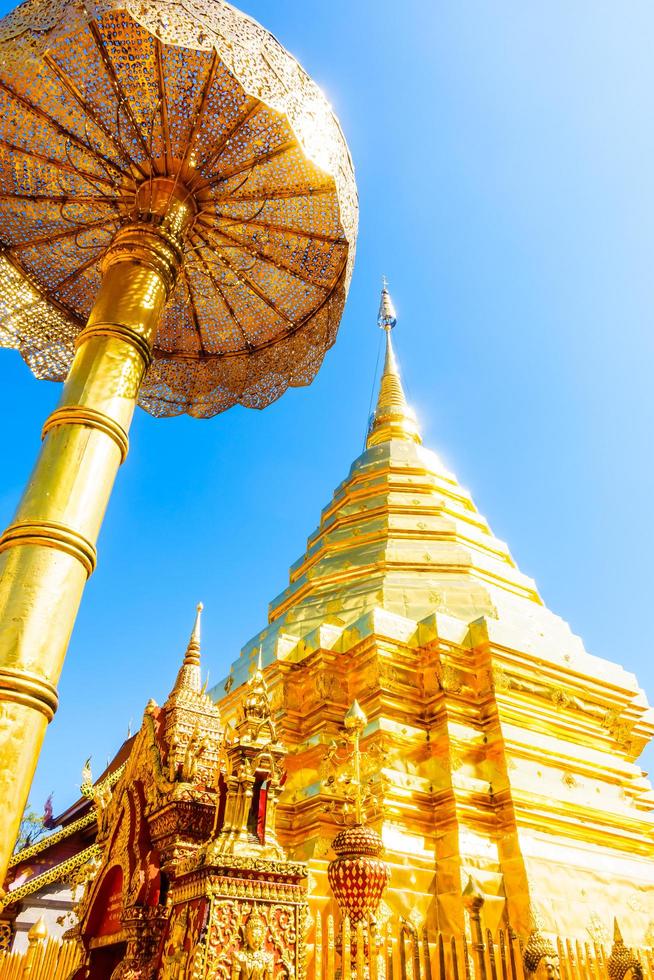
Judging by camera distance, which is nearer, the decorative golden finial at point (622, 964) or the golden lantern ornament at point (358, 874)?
the golden lantern ornament at point (358, 874)

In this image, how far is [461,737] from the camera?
27.4ft

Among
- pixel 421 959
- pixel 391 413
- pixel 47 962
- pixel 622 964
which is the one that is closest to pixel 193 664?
pixel 47 962

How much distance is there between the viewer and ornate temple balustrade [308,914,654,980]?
12.4 feet

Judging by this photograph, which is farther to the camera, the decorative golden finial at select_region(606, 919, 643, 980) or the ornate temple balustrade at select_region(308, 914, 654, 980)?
the decorative golden finial at select_region(606, 919, 643, 980)

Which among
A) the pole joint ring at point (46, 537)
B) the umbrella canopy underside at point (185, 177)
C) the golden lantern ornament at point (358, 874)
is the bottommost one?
the golden lantern ornament at point (358, 874)

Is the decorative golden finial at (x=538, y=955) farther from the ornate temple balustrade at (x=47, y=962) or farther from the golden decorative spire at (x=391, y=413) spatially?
the golden decorative spire at (x=391, y=413)

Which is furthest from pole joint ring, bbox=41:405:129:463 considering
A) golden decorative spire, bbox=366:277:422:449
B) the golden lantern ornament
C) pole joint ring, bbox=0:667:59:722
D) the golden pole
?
golden decorative spire, bbox=366:277:422:449

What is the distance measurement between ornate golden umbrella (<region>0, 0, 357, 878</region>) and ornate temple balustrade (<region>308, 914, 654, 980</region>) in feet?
8.41

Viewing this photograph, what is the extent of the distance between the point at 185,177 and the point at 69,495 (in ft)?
7.21

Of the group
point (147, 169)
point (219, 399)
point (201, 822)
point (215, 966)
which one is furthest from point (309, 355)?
point (215, 966)

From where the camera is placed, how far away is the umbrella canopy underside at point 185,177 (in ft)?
11.7

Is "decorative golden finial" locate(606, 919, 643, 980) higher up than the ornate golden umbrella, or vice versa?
the ornate golden umbrella

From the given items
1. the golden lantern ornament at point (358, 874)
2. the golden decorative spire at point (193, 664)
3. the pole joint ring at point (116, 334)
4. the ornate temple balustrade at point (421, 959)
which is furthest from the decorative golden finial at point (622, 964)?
the pole joint ring at point (116, 334)

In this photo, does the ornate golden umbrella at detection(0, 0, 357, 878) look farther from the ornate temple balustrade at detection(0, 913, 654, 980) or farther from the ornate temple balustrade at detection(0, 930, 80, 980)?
the ornate temple balustrade at detection(0, 930, 80, 980)
